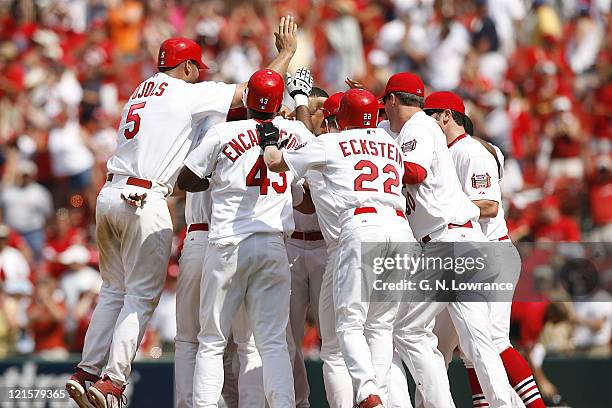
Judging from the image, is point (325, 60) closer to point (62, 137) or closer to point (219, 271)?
point (62, 137)

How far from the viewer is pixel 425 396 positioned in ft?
29.9

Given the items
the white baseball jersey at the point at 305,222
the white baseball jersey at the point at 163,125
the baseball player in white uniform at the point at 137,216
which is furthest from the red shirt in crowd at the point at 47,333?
the white baseball jersey at the point at 163,125

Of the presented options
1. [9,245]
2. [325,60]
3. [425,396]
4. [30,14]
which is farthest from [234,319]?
[30,14]

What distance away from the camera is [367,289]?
8969 mm

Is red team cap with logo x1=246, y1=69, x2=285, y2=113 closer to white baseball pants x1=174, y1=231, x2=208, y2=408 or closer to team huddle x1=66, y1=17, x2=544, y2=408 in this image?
team huddle x1=66, y1=17, x2=544, y2=408

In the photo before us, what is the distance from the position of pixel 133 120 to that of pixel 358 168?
1854 mm

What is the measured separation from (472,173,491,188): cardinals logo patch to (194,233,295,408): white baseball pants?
6.01ft

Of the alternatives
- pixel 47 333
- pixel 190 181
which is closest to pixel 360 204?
pixel 190 181

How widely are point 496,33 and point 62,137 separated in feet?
23.2

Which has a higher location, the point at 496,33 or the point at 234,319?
the point at 496,33

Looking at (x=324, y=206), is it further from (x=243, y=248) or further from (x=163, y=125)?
(x=163, y=125)

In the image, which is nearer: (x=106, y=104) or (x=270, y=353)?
(x=270, y=353)

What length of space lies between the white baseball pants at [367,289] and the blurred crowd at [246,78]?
4144 millimetres

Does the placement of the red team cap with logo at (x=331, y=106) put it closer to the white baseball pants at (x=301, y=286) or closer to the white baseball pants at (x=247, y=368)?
the white baseball pants at (x=301, y=286)
